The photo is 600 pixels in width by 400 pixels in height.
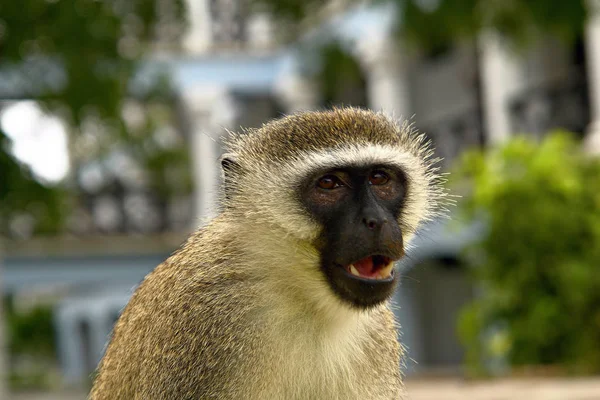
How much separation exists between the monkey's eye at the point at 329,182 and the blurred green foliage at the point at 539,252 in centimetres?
539

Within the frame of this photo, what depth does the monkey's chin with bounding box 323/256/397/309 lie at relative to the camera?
2.65m

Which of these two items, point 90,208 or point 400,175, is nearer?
point 400,175

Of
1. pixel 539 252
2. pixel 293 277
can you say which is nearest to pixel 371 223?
pixel 293 277

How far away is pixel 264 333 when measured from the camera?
2762mm

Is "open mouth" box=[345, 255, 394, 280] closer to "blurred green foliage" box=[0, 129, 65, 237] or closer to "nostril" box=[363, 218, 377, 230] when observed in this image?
"nostril" box=[363, 218, 377, 230]

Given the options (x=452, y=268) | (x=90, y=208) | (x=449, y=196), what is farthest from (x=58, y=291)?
(x=449, y=196)

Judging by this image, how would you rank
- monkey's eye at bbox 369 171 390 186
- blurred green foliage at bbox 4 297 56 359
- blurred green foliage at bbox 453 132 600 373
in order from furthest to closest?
1. blurred green foliage at bbox 4 297 56 359
2. blurred green foliage at bbox 453 132 600 373
3. monkey's eye at bbox 369 171 390 186

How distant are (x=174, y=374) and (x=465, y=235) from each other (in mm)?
10291

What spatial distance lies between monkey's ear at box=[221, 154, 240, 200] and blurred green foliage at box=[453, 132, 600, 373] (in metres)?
5.26

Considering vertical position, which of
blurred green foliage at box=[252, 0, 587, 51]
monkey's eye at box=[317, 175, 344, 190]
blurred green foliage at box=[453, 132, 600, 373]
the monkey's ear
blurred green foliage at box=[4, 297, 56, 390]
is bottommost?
blurred green foliage at box=[4, 297, 56, 390]

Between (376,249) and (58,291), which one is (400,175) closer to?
(376,249)

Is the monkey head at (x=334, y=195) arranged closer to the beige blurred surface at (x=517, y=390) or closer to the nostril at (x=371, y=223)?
the nostril at (x=371, y=223)

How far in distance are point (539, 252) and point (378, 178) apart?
18.4 ft

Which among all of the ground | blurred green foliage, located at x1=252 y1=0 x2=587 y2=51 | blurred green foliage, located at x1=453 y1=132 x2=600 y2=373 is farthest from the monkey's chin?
blurred green foliage, located at x1=453 y1=132 x2=600 y2=373
